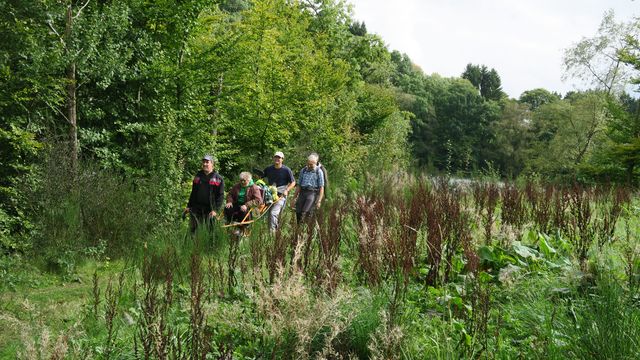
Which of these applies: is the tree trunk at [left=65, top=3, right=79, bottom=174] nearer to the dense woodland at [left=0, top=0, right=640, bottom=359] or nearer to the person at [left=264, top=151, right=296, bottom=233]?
the dense woodland at [left=0, top=0, right=640, bottom=359]

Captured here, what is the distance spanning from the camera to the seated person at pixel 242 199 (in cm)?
796

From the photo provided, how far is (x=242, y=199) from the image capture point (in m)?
8.08

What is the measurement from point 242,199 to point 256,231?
2.43ft

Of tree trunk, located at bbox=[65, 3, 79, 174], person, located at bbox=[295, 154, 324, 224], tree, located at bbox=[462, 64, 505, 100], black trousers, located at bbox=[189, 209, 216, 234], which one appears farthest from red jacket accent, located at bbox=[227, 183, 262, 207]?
tree, located at bbox=[462, 64, 505, 100]

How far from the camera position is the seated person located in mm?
7961

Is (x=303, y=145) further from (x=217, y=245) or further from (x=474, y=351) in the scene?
(x=474, y=351)

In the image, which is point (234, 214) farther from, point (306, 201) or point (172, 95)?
point (172, 95)

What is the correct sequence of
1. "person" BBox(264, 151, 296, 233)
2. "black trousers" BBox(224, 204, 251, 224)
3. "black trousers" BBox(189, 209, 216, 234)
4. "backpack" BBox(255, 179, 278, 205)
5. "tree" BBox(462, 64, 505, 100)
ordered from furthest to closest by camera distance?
1. "tree" BBox(462, 64, 505, 100)
2. "person" BBox(264, 151, 296, 233)
3. "backpack" BBox(255, 179, 278, 205)
4. "black trousers" BBox(224, 204, 251, 224)
5. "black trousers" BBox(189, 209, 216, 234)

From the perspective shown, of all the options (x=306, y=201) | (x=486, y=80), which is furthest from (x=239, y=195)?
(x=486, y=80)

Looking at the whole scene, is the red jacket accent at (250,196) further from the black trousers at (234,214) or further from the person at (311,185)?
the person at (311,185)

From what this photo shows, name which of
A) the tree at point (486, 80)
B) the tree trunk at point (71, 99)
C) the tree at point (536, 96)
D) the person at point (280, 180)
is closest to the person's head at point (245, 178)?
the person at point (280, 180)

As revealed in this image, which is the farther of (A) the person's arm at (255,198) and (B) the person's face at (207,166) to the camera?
(A) the person's arm at (255,198)

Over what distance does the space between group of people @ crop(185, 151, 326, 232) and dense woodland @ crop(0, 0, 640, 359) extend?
853 millimetres

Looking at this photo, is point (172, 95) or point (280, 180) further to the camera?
point (172, 95)
